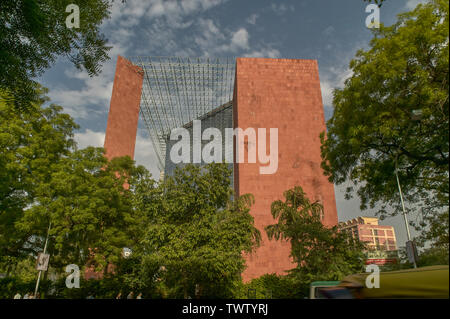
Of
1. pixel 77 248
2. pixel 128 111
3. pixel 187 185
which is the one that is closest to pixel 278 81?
pixel 128 111

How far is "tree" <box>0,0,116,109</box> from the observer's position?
4.83 metres

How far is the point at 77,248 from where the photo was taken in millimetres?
16922

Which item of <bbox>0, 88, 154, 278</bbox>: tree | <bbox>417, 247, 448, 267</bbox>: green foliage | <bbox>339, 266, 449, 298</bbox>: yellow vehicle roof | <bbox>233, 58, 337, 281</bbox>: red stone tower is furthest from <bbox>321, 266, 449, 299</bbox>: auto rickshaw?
<bbox>233, 58, 337, 281</bbox>: red stone tower

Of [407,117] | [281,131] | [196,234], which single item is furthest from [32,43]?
[281,131]

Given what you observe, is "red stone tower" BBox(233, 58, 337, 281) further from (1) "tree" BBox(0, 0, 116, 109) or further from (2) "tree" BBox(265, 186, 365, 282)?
(1) "tree" BBox(0, 0, 116, 109)

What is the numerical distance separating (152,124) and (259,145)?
2723cm

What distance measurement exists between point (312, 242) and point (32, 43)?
43.5ft

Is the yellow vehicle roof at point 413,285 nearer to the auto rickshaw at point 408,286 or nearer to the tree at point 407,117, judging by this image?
the auto rickshaw at point 408,286

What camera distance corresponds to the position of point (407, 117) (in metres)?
3.12

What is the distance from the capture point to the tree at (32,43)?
4.83 metres

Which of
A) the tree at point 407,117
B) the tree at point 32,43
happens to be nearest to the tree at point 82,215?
the tree at point 32,43

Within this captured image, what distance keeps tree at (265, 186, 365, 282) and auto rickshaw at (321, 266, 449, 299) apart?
817 cm

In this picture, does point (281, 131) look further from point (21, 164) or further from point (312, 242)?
point (21, 164)
